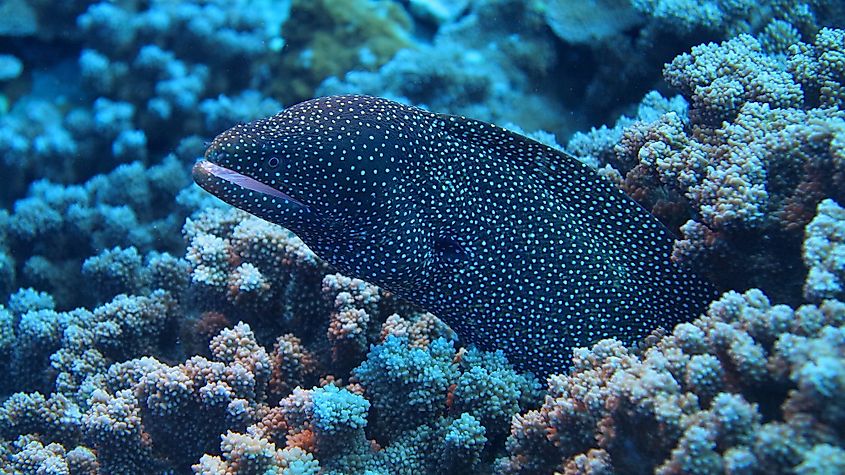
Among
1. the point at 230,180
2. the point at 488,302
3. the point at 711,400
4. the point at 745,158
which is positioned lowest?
the point at 711,400

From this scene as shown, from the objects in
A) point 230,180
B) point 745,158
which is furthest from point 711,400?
point 230,180

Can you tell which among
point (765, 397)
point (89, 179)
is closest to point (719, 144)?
point (765, 397)

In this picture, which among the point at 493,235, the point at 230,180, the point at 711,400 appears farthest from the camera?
the point at 493,235

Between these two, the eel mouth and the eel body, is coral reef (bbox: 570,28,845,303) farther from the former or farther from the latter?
the eel mouth

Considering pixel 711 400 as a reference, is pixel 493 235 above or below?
above

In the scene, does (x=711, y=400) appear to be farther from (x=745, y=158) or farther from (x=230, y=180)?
(x=230, y=180)

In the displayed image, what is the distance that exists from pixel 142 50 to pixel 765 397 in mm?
7027

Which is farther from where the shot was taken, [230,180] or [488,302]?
[488,302]

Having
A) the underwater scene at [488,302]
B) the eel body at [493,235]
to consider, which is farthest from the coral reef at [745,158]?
the eel body at [493,235]

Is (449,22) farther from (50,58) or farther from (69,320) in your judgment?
(69,320)

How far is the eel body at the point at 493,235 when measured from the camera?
3.21 metres

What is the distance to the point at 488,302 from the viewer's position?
351 centimetres

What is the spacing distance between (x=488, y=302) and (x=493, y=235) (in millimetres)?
379

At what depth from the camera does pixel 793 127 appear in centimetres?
298
